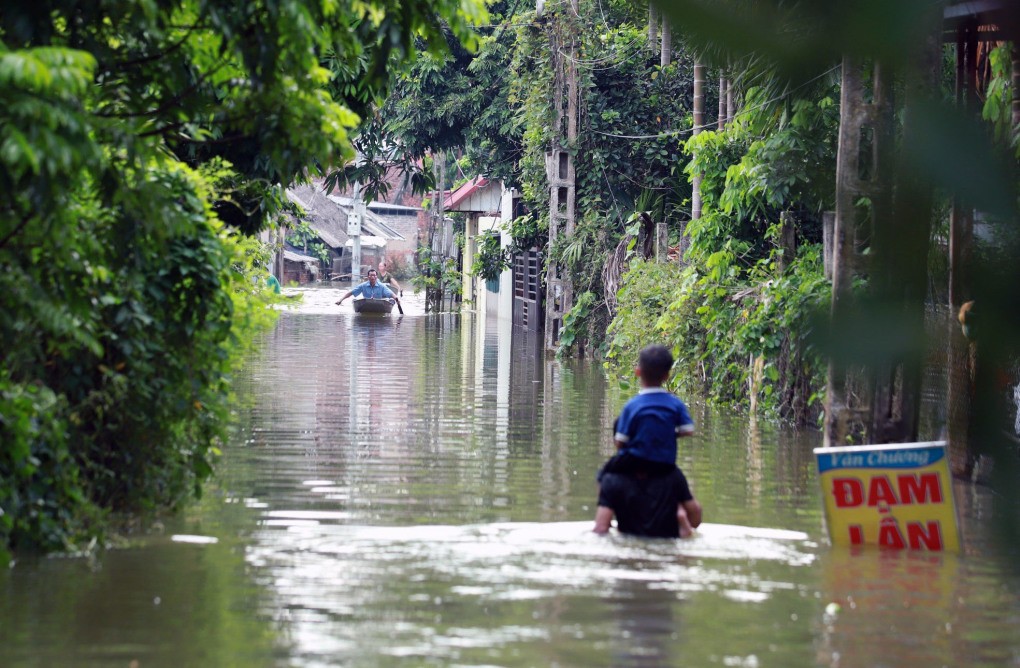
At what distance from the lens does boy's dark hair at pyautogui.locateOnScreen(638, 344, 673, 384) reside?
8.12 metres

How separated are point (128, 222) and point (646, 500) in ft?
10.6

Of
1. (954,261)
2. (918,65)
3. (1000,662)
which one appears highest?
(918,65)

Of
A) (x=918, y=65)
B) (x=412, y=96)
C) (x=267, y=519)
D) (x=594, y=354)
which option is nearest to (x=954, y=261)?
(x=918, y=65)

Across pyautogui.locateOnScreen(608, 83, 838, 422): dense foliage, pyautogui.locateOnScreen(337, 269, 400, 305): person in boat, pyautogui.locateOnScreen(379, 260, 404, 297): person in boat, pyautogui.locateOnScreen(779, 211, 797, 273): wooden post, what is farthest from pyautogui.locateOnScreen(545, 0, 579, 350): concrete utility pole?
pyautogui.locateOnScreen(379, 260, 404, 297): person in boat

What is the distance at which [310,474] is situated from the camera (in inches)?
424

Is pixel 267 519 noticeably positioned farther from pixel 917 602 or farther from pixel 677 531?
pixel 917 602

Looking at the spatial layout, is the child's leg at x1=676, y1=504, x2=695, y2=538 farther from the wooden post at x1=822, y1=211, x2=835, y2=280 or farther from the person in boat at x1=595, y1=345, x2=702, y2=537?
the wooden post at x1=822, y1=211, x2=835, y2=280

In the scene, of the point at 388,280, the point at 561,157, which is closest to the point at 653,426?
the point at 561,157

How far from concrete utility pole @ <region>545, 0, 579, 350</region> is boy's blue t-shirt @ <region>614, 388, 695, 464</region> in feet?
56.2

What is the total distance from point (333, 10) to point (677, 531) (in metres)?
3.48

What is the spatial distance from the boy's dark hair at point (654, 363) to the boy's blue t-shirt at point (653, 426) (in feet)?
0.28

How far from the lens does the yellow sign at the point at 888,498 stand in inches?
303

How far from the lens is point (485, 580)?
7.05m

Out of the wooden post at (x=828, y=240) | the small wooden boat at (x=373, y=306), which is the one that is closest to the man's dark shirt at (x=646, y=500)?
the wooden post at (x=828, y=240)
